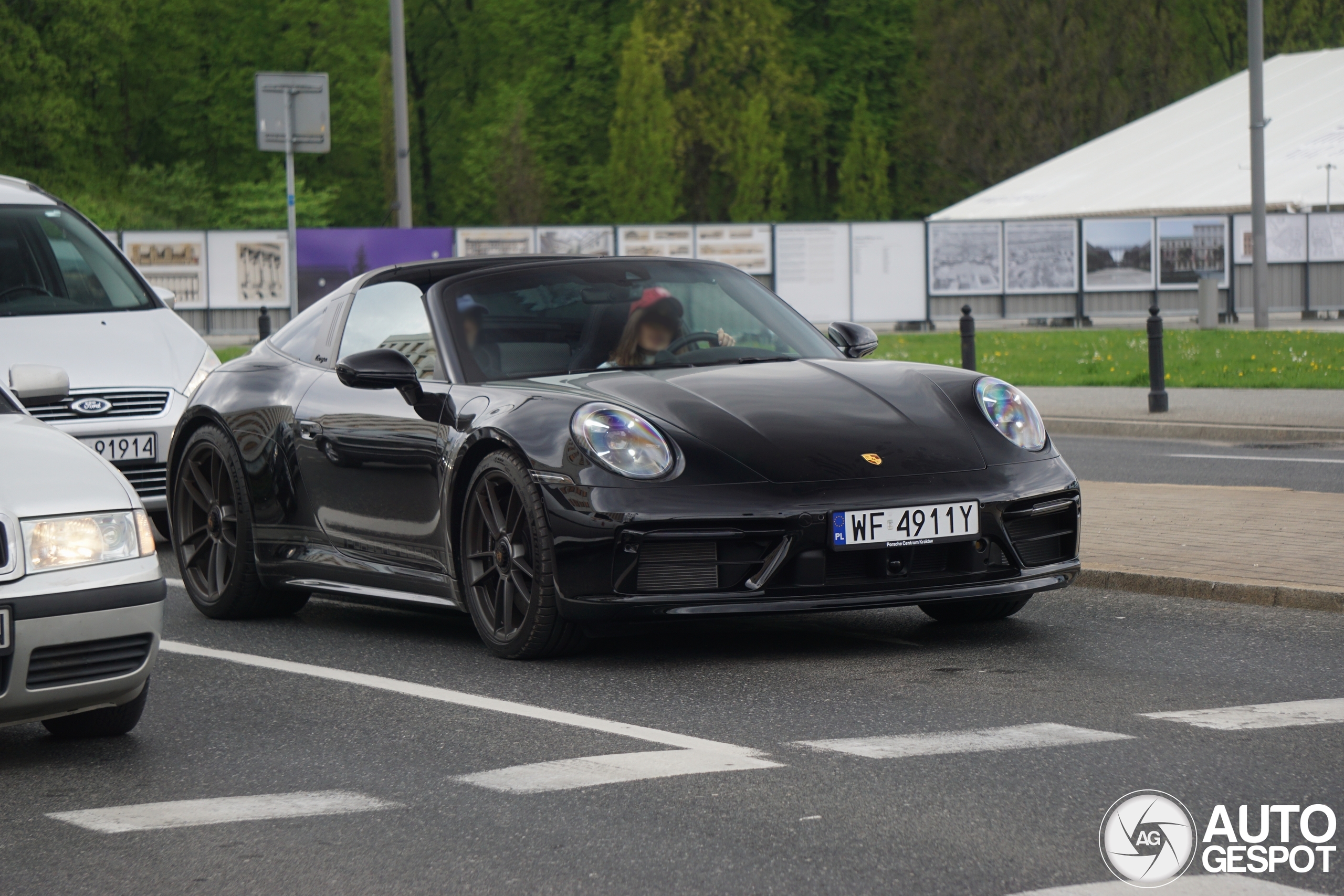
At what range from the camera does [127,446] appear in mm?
9883

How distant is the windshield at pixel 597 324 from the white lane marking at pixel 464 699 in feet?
3.92

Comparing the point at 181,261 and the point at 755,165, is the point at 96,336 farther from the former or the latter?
the point at 755,165

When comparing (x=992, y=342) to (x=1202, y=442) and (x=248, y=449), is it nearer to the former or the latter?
(x=1202, y=442)

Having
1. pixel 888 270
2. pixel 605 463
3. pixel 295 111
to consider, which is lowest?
pixel 605 463

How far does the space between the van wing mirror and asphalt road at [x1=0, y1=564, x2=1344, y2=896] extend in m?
1.00

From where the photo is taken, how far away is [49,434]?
5727mm

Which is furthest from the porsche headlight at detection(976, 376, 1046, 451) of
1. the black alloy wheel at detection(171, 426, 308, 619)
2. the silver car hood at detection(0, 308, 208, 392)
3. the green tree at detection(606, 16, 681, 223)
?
the green tree at detection(606, 16, 681, 223)

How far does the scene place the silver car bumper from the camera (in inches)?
201

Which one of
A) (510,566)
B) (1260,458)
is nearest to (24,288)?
(510,566)

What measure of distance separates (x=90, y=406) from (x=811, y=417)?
15.2ft

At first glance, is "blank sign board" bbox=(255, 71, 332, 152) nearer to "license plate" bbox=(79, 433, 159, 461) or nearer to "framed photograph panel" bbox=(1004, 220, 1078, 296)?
"license plate" bbox=(79, 433, 159, 461)

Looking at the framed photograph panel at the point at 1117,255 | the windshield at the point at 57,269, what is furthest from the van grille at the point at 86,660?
the framed photograph panel at the point at 1117,255

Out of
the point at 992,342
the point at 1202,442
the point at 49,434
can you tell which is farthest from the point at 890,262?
the point at 49,434
